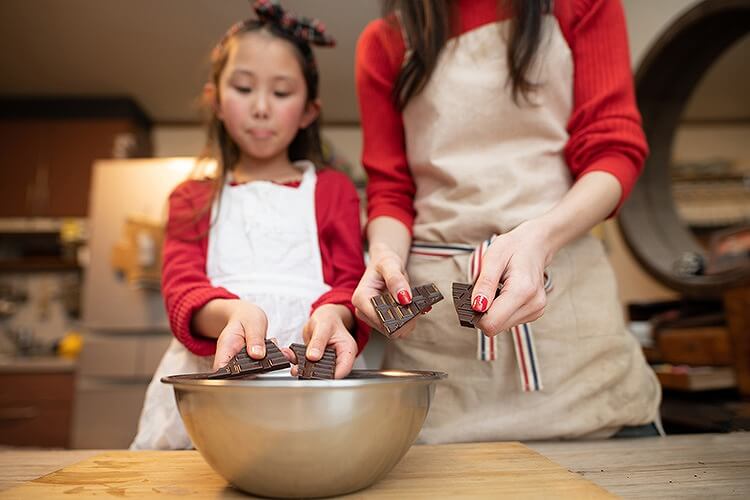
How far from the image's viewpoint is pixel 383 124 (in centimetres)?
90

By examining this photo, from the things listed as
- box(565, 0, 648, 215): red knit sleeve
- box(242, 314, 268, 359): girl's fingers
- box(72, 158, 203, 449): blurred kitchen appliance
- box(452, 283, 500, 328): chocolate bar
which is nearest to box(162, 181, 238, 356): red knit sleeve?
box(242, 314, 268, 359): girl's fingers

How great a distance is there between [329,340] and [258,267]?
0.83 feet

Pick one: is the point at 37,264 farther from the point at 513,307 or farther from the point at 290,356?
the point at 513,307

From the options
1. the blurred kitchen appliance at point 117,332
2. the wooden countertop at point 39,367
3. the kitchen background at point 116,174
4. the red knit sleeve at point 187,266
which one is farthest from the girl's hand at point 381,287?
the wooden countertop at point 39,367

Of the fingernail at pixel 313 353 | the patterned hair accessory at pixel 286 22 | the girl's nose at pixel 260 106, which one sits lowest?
the fingernail at pixel 313 353

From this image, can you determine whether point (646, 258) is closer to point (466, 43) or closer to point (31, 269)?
point (466, 43)

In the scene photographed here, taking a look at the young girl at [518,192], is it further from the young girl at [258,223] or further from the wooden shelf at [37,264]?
the wooden shelf at [37,264]

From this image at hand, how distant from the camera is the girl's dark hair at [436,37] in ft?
2.55

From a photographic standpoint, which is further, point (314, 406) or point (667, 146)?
point (667, 146)

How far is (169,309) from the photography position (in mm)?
777

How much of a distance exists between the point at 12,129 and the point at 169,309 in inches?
142

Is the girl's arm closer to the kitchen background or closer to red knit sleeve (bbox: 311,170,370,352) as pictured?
red knit sleeve (bbox: 311,170,370,352)

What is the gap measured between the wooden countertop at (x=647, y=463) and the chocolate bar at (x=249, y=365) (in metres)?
0.14

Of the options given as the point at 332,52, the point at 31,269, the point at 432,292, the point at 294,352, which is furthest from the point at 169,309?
the point at 31,269
